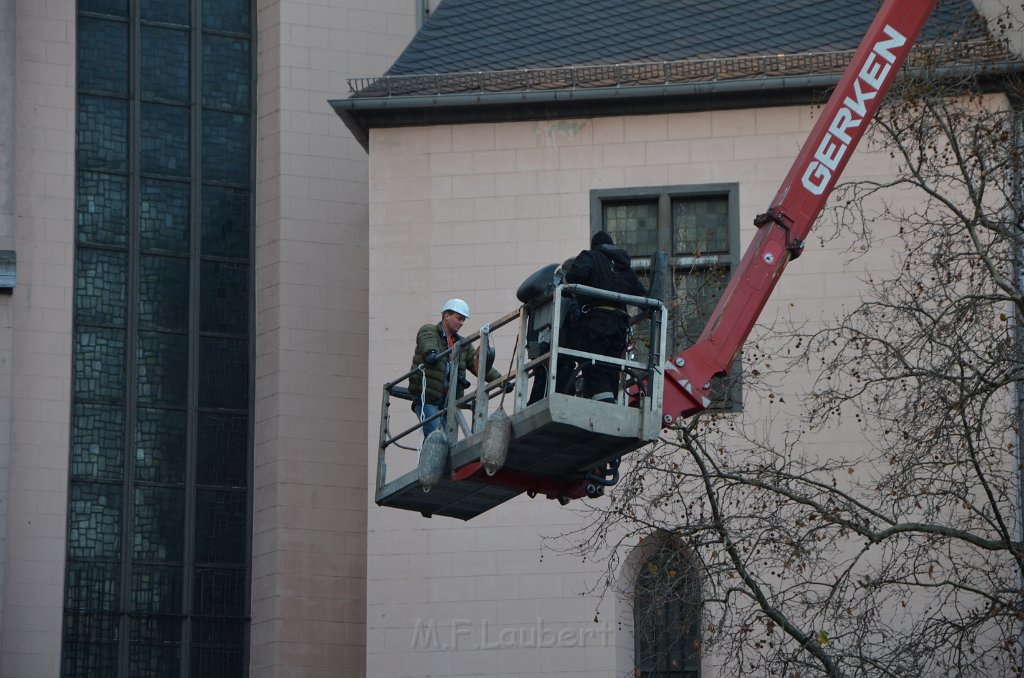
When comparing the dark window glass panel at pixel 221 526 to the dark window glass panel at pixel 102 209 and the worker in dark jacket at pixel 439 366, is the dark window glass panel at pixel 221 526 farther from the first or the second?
the worker in dark jacket at pixel 439 366

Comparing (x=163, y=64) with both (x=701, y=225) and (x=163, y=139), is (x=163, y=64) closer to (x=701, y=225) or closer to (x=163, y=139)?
(x=163, y=139)

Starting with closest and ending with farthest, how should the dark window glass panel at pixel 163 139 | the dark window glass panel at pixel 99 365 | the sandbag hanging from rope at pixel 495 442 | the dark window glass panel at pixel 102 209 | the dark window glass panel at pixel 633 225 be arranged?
the sandbag hanging from rope at pixel 495 442
the dark window glass panel at pixel 633 225
the dark window glass panel at pixel 99 365
the dark window glass panel at pixel 102 209
the dark window glass panel at pixel 163 139

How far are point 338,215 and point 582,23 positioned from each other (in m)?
4.26

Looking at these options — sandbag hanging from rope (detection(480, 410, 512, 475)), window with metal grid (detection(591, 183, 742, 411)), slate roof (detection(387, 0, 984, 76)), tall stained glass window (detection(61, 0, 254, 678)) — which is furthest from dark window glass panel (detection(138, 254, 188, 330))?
sandbag hanging from rope (detection(480, 410, 512, 475))

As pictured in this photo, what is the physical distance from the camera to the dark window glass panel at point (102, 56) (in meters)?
29.3

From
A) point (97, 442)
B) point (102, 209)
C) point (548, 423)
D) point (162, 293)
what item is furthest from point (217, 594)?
point (548, 423)

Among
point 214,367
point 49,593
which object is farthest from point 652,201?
point 49,593

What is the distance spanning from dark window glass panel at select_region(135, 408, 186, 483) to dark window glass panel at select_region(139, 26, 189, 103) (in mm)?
4425

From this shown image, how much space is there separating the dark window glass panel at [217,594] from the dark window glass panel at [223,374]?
2.25 m

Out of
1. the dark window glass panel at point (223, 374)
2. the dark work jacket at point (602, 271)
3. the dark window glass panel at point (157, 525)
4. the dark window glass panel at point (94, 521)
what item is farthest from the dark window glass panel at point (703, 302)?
the dark window glass panel at point (94, 521)

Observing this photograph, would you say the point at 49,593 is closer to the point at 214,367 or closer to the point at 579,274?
the point at 214,367

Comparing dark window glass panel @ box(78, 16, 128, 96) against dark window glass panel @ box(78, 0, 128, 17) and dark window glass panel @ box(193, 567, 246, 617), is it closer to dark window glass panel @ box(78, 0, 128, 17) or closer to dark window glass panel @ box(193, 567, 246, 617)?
dark window glass panel @ box(78, 0, 128, 17)

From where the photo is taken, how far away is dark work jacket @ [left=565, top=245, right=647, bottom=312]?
1641 centimetres

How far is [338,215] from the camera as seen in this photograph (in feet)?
95.5
